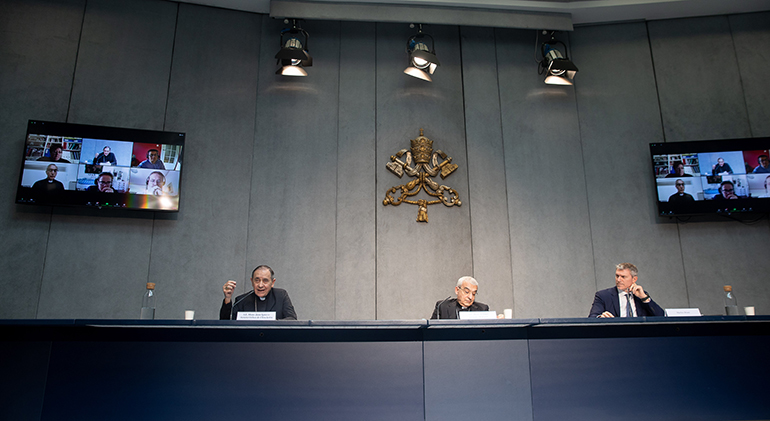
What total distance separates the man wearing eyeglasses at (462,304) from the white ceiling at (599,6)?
3108mm

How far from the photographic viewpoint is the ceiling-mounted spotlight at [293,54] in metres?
4.96

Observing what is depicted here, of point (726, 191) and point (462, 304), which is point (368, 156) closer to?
point (462, 304)

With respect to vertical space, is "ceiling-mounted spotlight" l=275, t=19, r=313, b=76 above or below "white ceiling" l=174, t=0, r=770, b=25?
below

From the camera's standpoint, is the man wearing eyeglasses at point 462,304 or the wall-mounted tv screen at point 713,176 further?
the wall-mounted tv screen at point 713,176

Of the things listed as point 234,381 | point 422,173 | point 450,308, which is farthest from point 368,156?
point 234,381

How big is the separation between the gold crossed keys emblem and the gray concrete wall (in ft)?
0.33

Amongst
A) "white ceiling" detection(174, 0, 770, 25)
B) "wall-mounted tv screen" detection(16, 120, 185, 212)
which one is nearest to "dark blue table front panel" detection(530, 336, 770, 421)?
"wall-mounted tv screen" detection(16, 120, 185, 212)

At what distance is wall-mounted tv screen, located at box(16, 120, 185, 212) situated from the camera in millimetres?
4530

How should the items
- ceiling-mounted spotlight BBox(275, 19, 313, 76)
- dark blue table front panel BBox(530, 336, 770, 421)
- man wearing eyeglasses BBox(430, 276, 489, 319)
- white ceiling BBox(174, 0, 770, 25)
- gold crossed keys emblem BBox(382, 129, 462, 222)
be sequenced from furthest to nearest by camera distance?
white ceiling BBox(174, 0, 770, 25), gold crossed keys emblem BBox(382, 129, 462, 222), ceiling-mounted spotlight BBox(275, 19, 313, 76), man wearing eyeglasses BBox(430, 276, 489, 319), dark blue table front panel BBox(530, 336, 770, 421)

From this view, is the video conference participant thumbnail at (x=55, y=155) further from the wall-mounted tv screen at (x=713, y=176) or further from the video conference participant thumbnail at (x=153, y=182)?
the wall-mounted tv screen at (x=713, y=176)

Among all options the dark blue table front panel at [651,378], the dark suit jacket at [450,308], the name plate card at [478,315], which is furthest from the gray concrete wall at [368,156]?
the dark blue table front panel at [651,378]

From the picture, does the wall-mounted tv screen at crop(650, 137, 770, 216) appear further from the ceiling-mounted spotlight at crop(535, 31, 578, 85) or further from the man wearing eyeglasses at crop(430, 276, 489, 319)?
the man wearing eyeglasses at crop(430, 276, 489, 319)

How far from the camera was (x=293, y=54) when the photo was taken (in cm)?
496

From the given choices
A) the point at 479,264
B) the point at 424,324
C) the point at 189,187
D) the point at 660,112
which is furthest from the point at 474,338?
the point at 660,112
